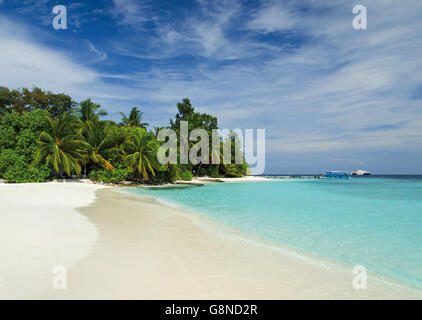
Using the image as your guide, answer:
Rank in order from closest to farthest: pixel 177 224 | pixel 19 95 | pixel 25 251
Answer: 1. pixel 25 251
2. pixel 177 224
3. pixel 19 95

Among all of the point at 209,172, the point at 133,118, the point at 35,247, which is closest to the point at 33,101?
the point at 133,118

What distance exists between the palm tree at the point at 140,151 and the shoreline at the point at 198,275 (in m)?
21.6

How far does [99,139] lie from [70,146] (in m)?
3.57

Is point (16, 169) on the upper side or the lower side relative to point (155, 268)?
upper

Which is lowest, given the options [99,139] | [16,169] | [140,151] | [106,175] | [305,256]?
[305,256]

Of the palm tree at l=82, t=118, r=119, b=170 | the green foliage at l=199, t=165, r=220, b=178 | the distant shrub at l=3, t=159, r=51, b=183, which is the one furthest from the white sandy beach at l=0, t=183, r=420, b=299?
the green foliage at l=199, t=165, r=220, b=178

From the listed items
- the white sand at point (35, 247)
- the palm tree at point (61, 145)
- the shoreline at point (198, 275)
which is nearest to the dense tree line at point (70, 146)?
the palm tree at point (61, 145)

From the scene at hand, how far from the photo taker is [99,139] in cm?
2542

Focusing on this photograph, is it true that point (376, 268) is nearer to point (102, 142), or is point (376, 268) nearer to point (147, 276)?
point (147, 276)

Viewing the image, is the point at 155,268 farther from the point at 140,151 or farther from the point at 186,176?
the point at 186,176

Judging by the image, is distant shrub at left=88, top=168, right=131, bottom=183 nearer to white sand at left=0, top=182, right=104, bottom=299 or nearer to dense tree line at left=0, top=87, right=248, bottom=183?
dense tree line at left=0, top=87, right=248, bottom=183
